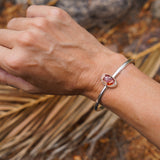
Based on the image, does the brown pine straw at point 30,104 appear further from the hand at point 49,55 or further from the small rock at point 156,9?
the small rock at point 156,9

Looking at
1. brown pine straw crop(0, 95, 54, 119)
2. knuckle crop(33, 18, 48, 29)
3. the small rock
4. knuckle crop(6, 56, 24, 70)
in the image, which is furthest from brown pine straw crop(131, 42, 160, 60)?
knuckle crop(6, 56, 24, 70)

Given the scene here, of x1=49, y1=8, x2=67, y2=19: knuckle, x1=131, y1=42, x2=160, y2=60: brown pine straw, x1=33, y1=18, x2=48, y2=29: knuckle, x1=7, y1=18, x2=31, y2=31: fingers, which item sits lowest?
x1=131, y1=42, x2=160, y2=60: brown pine straw

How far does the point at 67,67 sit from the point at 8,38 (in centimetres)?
21

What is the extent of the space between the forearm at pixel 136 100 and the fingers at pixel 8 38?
0.32 m

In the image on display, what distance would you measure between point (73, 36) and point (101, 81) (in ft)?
0.61

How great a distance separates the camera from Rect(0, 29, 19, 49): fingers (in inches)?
29.7

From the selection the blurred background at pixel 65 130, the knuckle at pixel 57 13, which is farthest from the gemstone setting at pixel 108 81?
the blurred background at pixel 65 130

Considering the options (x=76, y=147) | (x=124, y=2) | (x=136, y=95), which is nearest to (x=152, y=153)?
(x=76, y=147)

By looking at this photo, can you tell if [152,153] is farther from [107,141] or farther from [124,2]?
[124,2]

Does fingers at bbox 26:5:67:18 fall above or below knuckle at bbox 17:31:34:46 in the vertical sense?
above

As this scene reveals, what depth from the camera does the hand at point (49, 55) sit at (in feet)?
2.41

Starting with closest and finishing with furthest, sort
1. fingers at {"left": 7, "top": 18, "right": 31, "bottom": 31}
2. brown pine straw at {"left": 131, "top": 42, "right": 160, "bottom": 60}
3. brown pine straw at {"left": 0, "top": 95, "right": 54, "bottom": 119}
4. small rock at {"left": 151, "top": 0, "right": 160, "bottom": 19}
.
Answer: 1. fingers at {"left": 7, "top": 18, "right": 31, "bottom": 31}
2. brown pine straw at {"left": 0, "top": 95, "right": 54, "bottom": 119}
3. brown pine straw at {"left": 131, "top": 42, "right": 160, "bottom": 60}
4. small rock at {"left": 151, "top": 0, "right": 160, "bottom": 19}

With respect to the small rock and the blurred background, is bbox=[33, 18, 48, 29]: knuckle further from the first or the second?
the small rock

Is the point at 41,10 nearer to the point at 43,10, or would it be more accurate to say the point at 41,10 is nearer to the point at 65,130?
the point at 43,10
